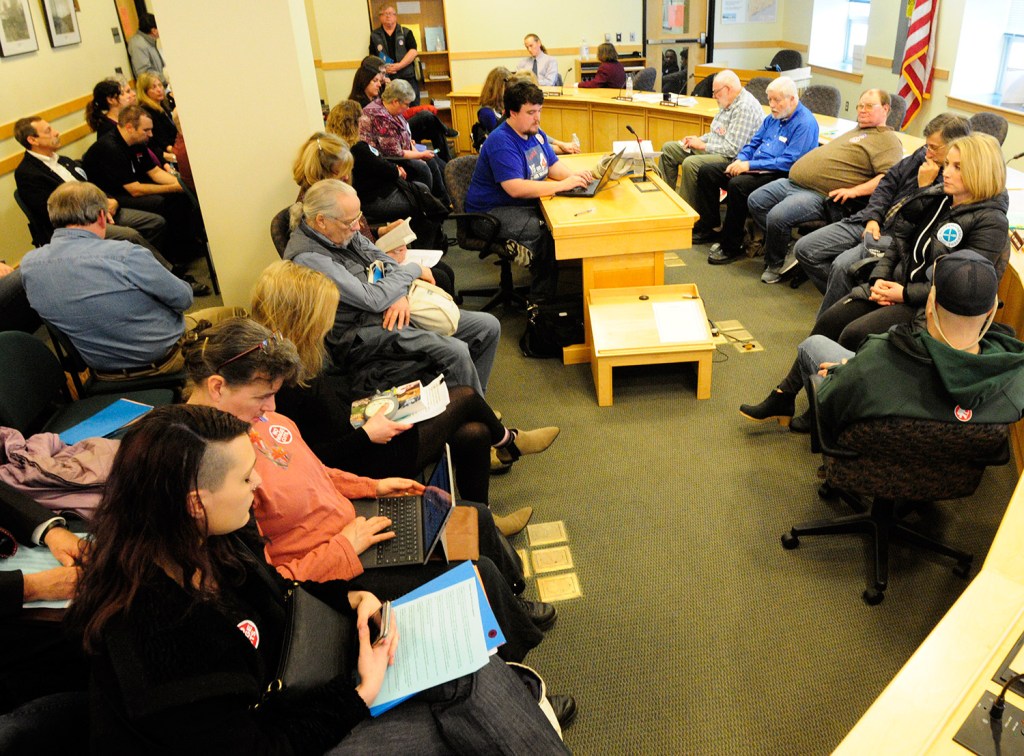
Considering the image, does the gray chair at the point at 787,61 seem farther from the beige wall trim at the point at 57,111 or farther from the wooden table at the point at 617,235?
the beige wall trim at the point at 57,111

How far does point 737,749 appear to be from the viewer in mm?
1917

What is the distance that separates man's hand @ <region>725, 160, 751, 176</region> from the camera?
5.14 metres

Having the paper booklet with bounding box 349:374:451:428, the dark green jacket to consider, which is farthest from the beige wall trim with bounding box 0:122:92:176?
the dark green jacket

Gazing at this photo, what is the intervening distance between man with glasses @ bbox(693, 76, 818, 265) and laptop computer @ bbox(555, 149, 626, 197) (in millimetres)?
1394

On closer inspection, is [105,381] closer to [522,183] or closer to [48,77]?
[522,183]

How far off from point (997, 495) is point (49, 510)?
3.16m

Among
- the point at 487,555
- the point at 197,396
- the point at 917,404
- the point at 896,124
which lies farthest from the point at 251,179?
the point at 896,124

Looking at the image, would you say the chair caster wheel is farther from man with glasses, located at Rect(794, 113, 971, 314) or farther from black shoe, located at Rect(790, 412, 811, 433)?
man with glasses, located at Rect(794, 113, 971, 314)

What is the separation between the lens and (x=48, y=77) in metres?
6.08

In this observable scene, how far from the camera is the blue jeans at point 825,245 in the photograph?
421 cm

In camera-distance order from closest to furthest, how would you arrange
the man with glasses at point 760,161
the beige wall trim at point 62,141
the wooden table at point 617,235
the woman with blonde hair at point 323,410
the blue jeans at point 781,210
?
the woman with blonde hair at point 323,410 → the wooden table at point 617,235 → the blue jeans at point 781,210 → the man with glasses at point 760,161 → the beige wall trim at point 62,141

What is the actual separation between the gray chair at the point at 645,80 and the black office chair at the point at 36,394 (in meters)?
6.68

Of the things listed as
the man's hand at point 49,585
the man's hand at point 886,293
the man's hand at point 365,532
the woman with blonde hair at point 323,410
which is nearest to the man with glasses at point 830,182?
the man's hand at point 886,293

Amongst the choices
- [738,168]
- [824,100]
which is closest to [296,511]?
[738,168]
